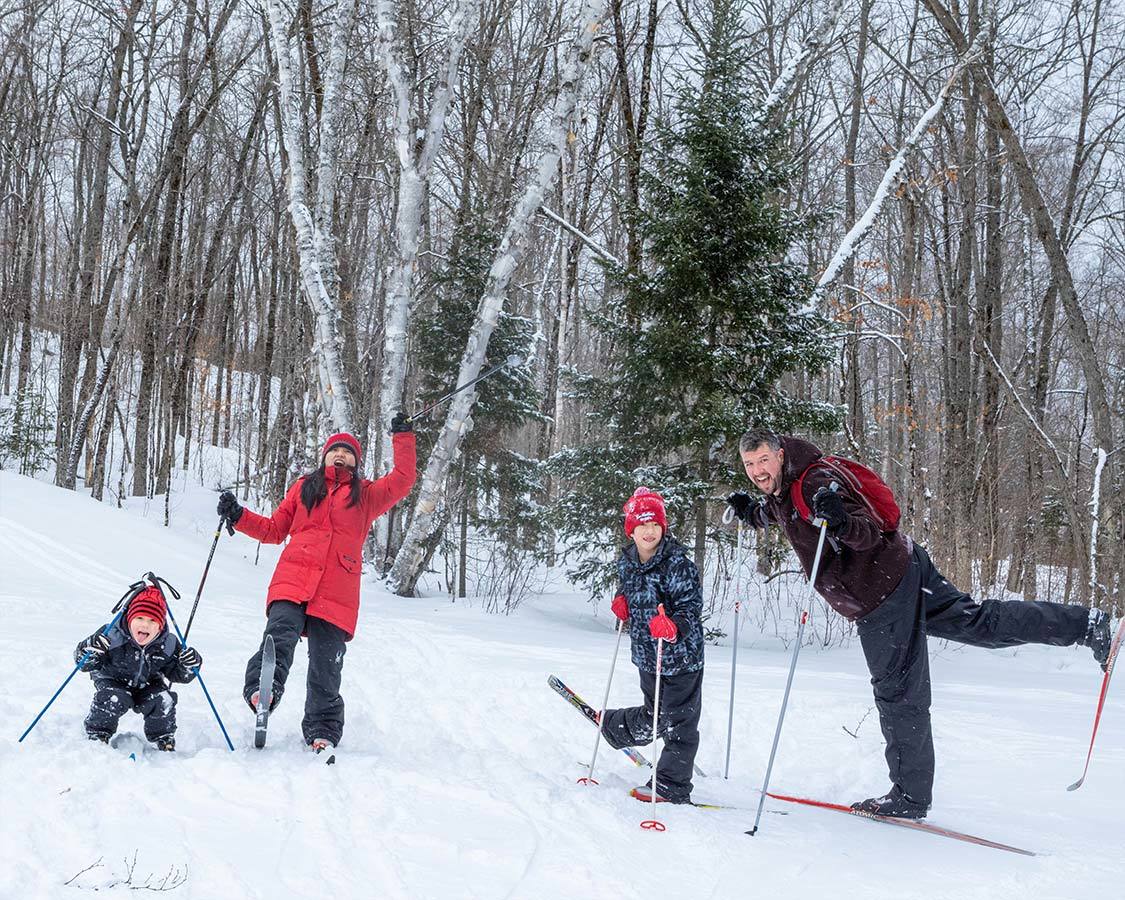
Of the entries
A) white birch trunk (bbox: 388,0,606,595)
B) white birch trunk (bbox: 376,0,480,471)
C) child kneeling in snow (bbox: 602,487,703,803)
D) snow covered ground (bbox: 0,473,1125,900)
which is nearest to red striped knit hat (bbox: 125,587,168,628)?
snow covered ground (bbox: 0,473,1125,900)

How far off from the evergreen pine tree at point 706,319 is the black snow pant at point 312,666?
4770mm

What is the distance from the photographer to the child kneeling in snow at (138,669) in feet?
12.4

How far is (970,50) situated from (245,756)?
377 inches

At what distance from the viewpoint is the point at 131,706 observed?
3854 millimetres

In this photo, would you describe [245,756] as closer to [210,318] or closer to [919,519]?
[919,519]

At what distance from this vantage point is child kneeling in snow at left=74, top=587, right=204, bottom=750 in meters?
3.79

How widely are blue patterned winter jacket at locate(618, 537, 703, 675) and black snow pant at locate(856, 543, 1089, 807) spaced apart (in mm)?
785

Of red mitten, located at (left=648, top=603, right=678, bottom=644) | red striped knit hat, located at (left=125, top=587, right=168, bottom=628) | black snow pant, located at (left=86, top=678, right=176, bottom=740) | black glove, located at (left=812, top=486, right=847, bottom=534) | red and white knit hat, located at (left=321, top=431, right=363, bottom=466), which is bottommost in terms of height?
black snow pant, located at (left=86, top=678, right=176, bottom=740)

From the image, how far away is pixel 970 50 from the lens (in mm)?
8797

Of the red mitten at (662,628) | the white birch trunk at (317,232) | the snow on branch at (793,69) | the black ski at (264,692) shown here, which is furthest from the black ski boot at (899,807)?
the snow on branch at (793,69)

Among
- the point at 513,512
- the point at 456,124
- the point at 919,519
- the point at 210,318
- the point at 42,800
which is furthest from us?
the point at 210,318

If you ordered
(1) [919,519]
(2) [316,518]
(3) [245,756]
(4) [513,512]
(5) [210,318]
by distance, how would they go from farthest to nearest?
(5) [210,318]
(1) [919,519]
(4) [513,512]
(2) [316,518]
(3) [245,756]

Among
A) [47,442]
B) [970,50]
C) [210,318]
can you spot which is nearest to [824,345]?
[970,50]

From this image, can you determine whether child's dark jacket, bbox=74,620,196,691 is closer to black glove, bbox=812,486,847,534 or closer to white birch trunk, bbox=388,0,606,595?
black glove, bbox=812,486,847,534
